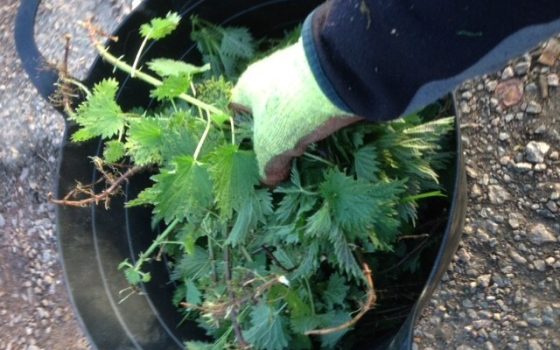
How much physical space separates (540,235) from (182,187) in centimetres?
68

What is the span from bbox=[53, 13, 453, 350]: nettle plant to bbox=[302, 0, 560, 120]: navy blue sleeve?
0.85 ft

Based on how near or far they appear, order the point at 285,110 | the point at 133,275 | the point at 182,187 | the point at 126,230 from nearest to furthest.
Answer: the point at 285,110
the point at 182,187
the point at 133,275
the point at 126,230

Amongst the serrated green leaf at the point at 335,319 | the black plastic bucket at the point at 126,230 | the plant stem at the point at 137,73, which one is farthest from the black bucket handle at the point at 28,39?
the serrated green leaf at the point at 335,319

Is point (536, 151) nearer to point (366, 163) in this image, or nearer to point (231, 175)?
point (366, 163)

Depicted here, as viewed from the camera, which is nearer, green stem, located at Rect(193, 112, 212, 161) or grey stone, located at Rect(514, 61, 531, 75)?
green stem, located at Rect(193, 112, 212, 161)

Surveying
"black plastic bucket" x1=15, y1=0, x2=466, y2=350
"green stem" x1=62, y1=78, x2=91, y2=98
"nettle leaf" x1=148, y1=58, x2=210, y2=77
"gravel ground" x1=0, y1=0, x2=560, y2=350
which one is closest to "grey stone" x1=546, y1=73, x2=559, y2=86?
"gravel ground" x1=0, y1=0, x2=560, y2=350

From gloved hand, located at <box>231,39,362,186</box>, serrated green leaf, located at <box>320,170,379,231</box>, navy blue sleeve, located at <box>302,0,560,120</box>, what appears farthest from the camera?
serrated green leaf, located at <box>320,170,379,231</box>

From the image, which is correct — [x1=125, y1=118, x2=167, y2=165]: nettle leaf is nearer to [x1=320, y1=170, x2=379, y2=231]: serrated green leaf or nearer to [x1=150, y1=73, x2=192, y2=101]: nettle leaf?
[x1=150, y1=73, x2=192, y2=101]: nettle leaf

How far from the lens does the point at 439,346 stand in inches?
45.3

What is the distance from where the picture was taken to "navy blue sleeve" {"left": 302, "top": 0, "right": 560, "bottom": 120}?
658mm

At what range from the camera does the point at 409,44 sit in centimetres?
69

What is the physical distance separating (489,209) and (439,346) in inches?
11.0

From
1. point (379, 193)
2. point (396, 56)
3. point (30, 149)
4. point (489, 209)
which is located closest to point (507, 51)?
point (396, 56)

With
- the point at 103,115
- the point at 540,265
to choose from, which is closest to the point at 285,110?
the point at 103,115
